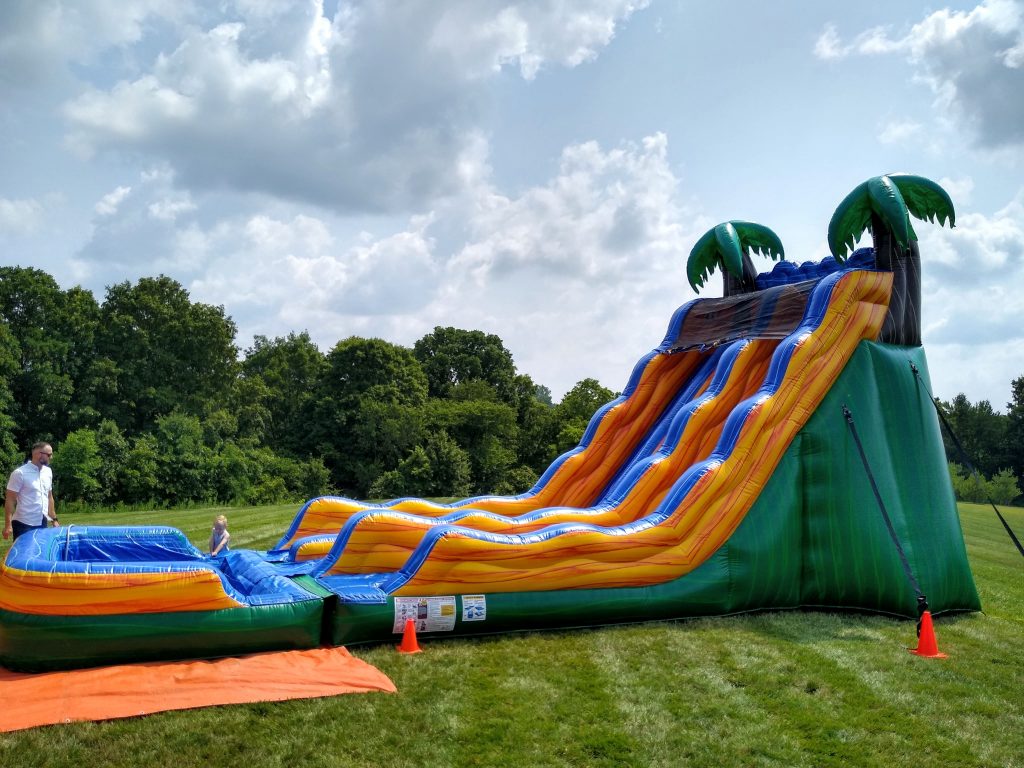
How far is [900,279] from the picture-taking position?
7387mm

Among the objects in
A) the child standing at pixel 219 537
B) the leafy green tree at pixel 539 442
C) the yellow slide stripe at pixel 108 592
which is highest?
the leafy green tree at pixel 539 442

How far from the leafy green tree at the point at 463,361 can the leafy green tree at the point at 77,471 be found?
17.6 meters

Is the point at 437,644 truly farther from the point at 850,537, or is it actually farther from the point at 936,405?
the point at 936,405

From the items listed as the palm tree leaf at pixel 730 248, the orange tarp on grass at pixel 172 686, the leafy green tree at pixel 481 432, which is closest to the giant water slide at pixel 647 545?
the orange tarp on grass at pixel 172 686

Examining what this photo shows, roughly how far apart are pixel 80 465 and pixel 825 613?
60.9 feet

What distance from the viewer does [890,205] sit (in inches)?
282

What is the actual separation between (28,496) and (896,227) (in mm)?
8020

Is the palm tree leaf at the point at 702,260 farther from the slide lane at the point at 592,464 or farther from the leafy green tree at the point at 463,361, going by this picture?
the leafy green tree at the point at 463,361

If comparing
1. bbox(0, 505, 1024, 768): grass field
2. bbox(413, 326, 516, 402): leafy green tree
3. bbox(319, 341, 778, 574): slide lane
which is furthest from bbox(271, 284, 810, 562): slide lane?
bbox(413, 326, 516, 402): leafy green tree

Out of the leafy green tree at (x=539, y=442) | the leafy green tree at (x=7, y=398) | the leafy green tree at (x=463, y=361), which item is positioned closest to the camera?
the leafy green tree at (x=7, y=398)

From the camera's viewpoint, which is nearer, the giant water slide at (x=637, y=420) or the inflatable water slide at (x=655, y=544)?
the inflatable water slide at (x=655, y=544)

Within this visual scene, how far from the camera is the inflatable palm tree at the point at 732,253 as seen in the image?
9352 millimetres

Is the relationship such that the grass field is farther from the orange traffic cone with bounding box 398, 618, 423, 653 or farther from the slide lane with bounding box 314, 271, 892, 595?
the slide lane with bounding box 314, 271, 892, 595

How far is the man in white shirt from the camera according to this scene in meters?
6.37
